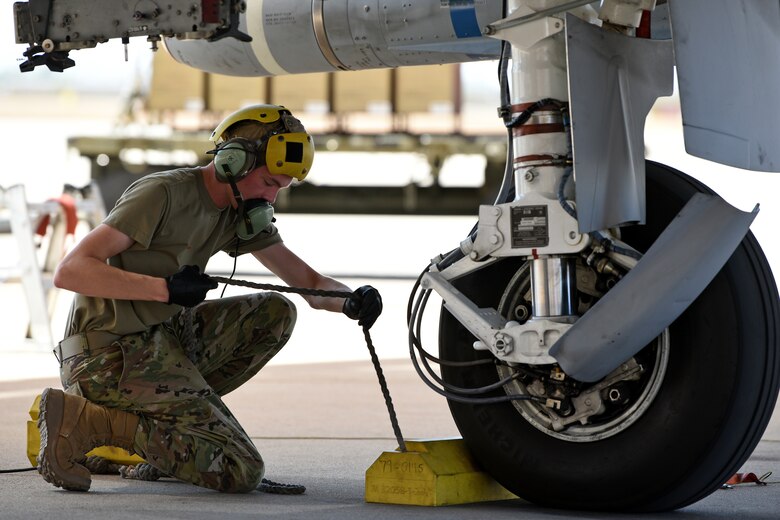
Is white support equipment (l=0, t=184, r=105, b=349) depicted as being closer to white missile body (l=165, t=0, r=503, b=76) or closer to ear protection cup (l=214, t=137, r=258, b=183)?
white missile body (l=165, t=0, r=503, b=76)

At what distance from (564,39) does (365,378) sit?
3.48m

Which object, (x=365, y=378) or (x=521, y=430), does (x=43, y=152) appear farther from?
(x=521, y=430)

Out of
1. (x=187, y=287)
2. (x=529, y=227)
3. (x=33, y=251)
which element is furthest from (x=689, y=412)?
(x=33, y=251)

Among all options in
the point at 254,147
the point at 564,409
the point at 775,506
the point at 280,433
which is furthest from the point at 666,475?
the point at 280,433

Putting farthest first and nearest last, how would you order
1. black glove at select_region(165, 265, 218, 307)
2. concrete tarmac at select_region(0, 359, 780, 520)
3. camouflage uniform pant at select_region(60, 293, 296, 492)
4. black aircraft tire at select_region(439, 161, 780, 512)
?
camouflage uniform pant at select_region(60, 293, 296, 492), black glove at select_region(165, 265, 218, 307), concrete tarmac at select_region(0, 359, 780, 520), black aircraft tire at select_region(439, 161, 780, 512)

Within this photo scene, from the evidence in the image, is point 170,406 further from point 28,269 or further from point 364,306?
point 28,269

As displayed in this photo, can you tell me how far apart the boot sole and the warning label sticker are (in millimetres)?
Answer: 1253

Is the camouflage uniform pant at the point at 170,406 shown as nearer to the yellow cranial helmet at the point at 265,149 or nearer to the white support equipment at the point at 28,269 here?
the yellow cranial helmet at the point at 265,149

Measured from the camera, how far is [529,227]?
2.83 m

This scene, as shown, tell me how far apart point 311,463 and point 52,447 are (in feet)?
3.04

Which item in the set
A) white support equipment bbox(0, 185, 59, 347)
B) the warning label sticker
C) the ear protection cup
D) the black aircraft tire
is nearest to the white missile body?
the ear protection cup

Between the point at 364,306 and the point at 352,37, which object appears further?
the point at 352,37

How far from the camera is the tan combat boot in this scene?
121 inches

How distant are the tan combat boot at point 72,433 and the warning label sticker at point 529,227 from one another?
44.7 inches
